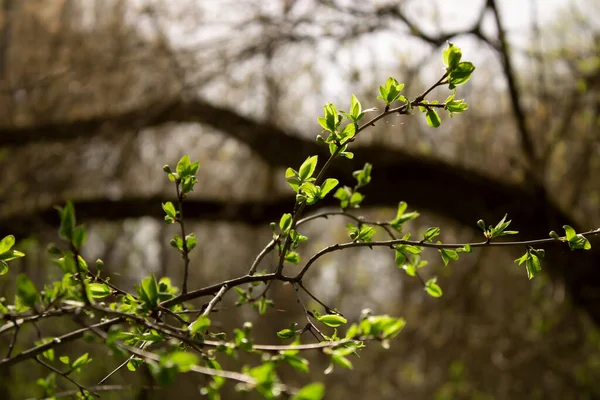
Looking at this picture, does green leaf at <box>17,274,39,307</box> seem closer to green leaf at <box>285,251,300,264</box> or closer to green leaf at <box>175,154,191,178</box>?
green leaf at <box>175,154,191,178</box>

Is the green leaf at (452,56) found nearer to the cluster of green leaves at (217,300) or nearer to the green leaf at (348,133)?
the cluster of green leaves at (217,300)

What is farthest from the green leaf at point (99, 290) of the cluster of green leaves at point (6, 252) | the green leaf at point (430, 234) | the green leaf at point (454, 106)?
the green leaf at point (454, 106)

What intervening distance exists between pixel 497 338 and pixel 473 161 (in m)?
1.73

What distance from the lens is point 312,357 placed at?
28.4ft

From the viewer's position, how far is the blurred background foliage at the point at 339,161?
402 centimetres

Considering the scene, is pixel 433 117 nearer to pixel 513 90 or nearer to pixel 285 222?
pixel 285 222

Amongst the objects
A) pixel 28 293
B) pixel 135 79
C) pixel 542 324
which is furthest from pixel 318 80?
pixel 28 293

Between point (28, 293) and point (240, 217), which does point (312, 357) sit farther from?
point (28, 293)

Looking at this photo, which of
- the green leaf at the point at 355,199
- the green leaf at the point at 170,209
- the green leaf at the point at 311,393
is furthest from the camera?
the green leaf at the point at 355,199

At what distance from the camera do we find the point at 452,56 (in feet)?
3.44

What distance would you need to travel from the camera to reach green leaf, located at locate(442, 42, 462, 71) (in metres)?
1.05

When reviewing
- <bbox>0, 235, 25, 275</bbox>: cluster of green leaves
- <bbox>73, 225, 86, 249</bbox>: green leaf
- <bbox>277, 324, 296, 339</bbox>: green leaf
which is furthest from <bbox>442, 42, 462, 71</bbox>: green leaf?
<bbox>0, 235, 25, 275</bbox>: cluster of green leaves

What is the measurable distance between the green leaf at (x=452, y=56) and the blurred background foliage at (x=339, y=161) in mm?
2420

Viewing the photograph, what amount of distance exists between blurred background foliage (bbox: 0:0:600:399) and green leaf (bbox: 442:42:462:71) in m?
2.42
